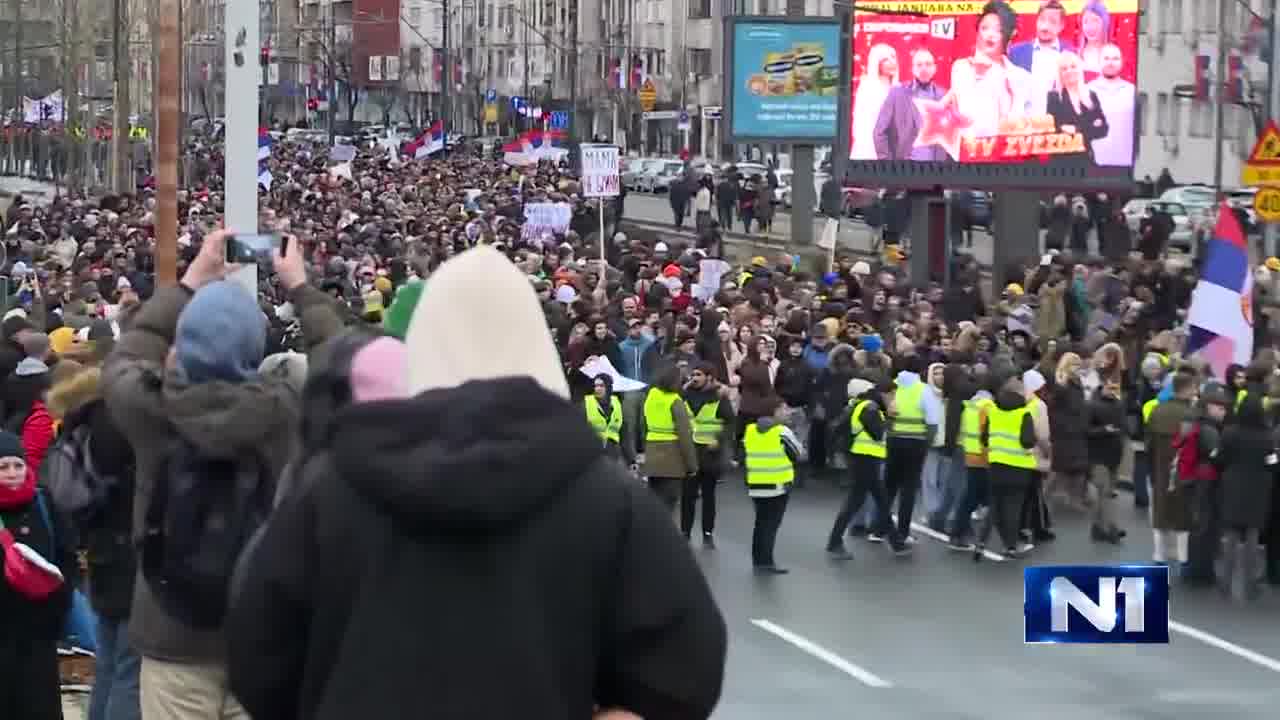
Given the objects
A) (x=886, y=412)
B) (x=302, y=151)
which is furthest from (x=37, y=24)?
(x=886, y=412)

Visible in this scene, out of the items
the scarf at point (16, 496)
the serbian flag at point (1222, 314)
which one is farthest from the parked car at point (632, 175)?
the scarf at point (16, 496)

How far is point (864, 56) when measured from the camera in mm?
36750

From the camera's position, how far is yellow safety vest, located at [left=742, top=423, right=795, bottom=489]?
1803 cm

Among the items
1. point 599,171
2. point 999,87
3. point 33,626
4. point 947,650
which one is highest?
point 999,87

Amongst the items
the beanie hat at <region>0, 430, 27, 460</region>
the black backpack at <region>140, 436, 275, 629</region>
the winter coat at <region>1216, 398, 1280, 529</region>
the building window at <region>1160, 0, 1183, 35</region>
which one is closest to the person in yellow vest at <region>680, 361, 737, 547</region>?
the winter coat at <region>1216, 398, 1280, 529</region>

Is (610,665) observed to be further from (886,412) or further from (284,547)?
(886,412)

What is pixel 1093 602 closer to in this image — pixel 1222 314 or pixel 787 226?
pixel 1222 314

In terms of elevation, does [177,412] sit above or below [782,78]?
below

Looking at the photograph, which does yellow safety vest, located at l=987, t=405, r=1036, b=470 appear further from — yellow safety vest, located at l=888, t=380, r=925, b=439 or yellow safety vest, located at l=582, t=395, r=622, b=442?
yellow safety vest, located at l=582, t=395, r=622, b=442

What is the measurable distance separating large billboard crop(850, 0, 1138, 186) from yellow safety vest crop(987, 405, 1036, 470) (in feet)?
58.3

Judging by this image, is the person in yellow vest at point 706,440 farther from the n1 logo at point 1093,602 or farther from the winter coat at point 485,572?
the winter coat at point 485,572

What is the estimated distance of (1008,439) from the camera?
18562mm

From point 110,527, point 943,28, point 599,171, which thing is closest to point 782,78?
point 943,28

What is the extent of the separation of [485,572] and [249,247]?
2.24m
